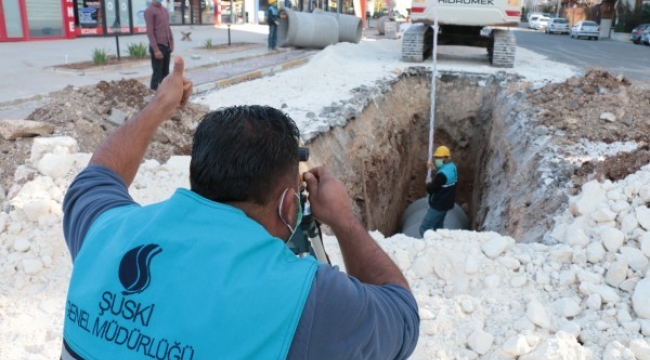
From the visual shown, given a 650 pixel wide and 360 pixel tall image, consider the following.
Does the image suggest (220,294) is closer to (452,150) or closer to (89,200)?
(89,200)

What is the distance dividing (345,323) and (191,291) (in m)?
0.34

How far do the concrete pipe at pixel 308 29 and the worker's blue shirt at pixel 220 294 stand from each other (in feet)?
57.5

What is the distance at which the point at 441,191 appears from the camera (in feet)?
25.3

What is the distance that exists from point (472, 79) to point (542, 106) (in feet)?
9.72

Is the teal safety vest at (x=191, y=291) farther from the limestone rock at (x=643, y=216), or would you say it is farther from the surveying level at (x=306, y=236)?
the limestone rock at (x=643, y=216)

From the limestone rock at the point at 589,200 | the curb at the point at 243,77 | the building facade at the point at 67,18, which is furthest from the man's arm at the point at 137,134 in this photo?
the building facade at the point at 67,18

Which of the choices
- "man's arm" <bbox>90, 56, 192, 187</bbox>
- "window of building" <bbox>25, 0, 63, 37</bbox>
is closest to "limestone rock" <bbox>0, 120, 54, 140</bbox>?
"man's arm" <bbox>90, 56, 192, 187</bbox>

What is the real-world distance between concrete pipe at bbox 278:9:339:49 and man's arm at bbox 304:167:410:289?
1722cm

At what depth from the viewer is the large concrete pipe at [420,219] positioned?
8.56 meters

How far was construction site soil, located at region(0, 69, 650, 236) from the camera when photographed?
5.44 meters

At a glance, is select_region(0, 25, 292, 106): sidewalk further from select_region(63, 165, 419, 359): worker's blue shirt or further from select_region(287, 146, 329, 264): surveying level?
select_region(63, 165, 419, 359): worker's blue shirt

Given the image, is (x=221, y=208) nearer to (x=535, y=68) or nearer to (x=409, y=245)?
(x=409, y=245)

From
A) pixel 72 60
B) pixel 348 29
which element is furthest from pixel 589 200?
pixel 348 29

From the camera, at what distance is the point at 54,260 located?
4.09 meters
